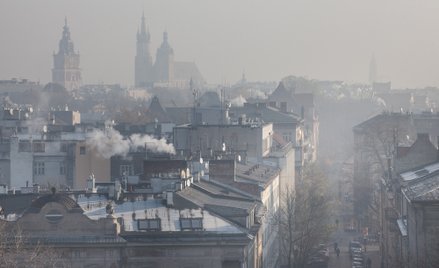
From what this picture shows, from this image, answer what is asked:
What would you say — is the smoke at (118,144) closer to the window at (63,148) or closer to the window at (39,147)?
the window at (63,148)

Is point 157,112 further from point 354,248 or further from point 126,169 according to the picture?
point 354,248

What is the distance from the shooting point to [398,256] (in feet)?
186

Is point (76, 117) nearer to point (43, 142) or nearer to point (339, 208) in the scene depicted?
point (339, 208)

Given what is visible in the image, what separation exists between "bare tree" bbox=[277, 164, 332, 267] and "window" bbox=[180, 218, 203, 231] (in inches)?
511

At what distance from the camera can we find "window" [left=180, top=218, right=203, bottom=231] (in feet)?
153

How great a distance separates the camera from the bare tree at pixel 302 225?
63750 mm

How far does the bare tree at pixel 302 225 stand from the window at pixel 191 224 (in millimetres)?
12985

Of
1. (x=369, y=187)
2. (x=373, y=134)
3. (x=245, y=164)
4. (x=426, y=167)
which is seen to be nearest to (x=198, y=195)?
(x=426, y=167)

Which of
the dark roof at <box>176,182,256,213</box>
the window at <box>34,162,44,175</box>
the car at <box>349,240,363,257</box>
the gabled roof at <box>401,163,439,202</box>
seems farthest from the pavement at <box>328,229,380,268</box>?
the dark roof at <box>176,182,256,213</box>

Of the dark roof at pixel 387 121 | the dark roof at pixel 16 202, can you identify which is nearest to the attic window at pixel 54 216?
the dark roof at pixel 16 202

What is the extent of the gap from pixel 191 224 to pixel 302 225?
22.4 m

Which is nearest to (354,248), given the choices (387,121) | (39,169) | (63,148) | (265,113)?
(63,148)

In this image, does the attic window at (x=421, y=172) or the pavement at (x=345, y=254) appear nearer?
the attic window at (x=421, y=172)

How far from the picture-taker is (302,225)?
68.6 meters
